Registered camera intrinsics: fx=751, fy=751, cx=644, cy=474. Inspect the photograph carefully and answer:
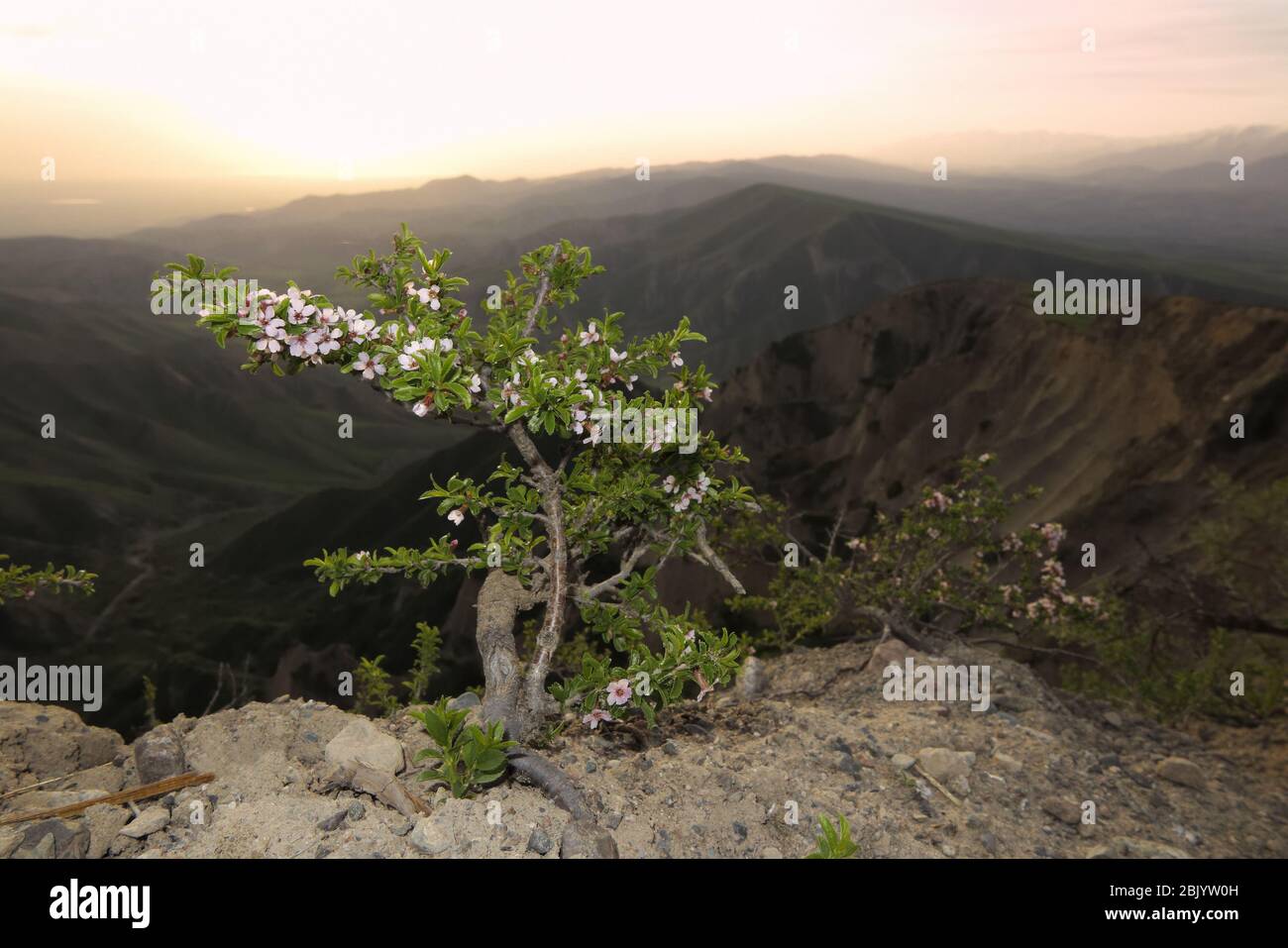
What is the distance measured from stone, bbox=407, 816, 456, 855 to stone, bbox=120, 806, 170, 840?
166cm

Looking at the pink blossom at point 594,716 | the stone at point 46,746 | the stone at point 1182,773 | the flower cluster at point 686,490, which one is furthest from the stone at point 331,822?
the stone at point 1182,773

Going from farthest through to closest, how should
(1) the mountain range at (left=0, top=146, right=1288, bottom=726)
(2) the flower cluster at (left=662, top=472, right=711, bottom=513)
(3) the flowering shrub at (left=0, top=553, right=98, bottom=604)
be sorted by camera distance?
1. (1) the mountain range at (left=0, top=146, right=1288, bottom=726)
2. (3) the flowering shrub at (left=0, top=553, right=98, bottom=604)
3. (2) the flower cluster at (left=662, top=472, right=711, bottom=513)

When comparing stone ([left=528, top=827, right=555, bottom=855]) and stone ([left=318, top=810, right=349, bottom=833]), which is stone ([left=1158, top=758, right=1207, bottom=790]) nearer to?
stone ([left=528, top=827, right=555, bottom=855])

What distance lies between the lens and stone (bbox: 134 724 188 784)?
5.82 m

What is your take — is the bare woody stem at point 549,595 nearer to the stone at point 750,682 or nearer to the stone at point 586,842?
the stone at point 586,842

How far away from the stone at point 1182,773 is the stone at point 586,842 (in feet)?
24.1

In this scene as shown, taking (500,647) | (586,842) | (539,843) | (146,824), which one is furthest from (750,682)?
(146,824)

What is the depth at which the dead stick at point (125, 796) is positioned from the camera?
16.1ft

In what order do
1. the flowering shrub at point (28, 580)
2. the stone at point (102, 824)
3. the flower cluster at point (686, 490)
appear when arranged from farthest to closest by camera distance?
1. the flowering shrub at point (28, 580)
2. the flower cluster at point (686, 490)
3. the stone at point (102, 824)

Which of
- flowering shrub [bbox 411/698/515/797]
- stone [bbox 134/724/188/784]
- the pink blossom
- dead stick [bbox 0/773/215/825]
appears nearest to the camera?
dead stick [bbox 0/773/215/825]

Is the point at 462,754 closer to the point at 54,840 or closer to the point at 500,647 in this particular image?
the point at 500,647

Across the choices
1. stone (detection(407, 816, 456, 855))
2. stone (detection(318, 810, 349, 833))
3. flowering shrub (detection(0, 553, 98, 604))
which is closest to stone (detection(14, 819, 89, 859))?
stone (detection(318, 810, 349, 833))
